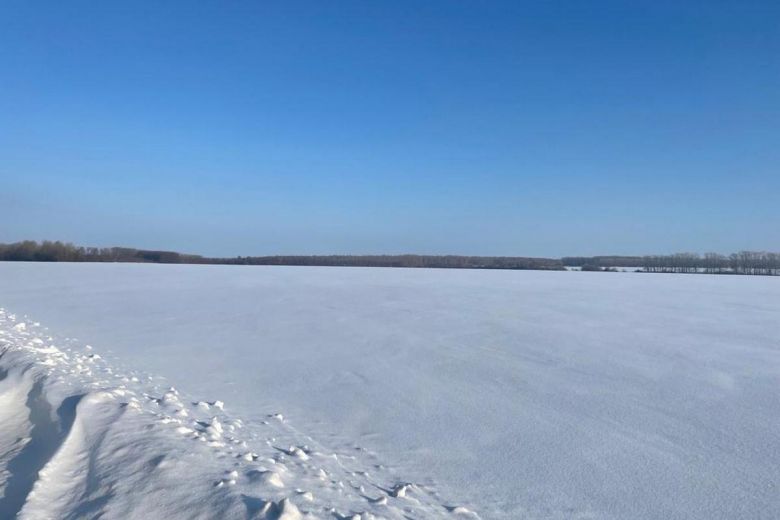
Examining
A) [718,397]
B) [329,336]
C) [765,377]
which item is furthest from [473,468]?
[329,336]

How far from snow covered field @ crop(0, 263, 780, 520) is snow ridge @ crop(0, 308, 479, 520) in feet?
0.05

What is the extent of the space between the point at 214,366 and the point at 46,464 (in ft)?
10.2

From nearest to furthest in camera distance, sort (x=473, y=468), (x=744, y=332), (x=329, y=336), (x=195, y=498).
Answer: (x=195, y=498) < (x=473, y=468) < (x=329, y=336) < (x=744, y=332)

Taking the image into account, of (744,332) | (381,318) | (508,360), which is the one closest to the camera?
(508,360)

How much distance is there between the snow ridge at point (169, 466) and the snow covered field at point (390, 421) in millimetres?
14

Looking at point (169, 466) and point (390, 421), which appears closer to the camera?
point (169, 466)

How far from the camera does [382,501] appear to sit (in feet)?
9.02

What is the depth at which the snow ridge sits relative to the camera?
8.09ft

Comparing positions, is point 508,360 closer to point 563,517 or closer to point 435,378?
point 435,378

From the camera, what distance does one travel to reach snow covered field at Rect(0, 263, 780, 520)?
2.77 meters

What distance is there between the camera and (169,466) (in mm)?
2830

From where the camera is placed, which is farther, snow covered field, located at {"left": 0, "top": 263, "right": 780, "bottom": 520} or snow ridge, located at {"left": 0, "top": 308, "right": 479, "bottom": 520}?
snow covered field, located at {"left": 0, "top": 263, "right": 780, "bottom": 520}

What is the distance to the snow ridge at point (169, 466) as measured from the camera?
2.46 meters

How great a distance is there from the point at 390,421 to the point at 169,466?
5.95 ft
